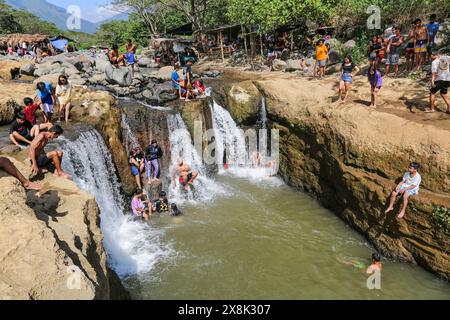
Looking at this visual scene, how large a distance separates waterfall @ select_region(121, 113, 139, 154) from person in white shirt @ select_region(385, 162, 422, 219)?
7.63m

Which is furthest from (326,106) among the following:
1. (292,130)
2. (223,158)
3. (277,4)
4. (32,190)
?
(277,4)

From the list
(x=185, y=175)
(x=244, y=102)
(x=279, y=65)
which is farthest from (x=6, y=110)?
(x=279, y=65)

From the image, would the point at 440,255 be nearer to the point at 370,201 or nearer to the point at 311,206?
the point at 370,201

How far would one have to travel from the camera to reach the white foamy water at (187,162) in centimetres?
1152

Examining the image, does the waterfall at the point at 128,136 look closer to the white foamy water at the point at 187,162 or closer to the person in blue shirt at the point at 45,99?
the white foamy water at the point at 187,162

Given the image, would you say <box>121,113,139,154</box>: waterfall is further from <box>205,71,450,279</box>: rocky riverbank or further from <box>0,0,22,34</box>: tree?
<box>0,0,22,34</box>: tree

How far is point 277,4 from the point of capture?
1878cm

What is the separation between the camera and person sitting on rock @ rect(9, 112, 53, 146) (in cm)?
868

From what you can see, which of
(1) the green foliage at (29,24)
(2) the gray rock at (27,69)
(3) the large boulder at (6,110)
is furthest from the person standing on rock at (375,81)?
(1) the green foliage at (29,24)

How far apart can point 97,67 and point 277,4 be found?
10.0m

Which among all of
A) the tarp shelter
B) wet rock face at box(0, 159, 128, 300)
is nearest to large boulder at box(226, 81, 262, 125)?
wet rock face at box(0, 159, 128, 300)

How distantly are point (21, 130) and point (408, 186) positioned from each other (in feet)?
29.9

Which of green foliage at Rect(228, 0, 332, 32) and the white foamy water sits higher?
green foliage at Rect(228, 0, 332, 32)

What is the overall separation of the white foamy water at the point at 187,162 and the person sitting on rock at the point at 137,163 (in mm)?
1264
